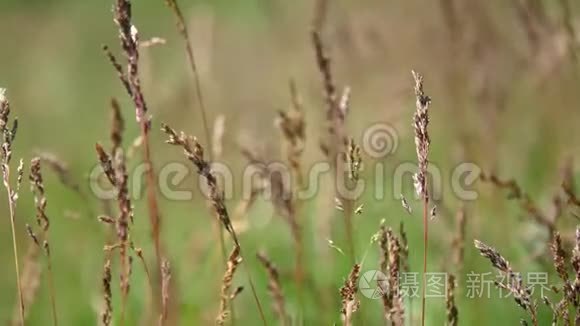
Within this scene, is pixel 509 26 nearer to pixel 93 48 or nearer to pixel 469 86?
pixel 469 86

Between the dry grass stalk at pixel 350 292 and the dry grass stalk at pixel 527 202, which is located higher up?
the dry grass stalk at pixel 527 202

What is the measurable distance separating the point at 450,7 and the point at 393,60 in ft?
4.14

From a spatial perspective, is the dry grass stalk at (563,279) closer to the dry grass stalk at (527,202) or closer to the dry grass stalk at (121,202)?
the dry grass stalk at (527,202)

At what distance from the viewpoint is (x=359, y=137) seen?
3.26 meters

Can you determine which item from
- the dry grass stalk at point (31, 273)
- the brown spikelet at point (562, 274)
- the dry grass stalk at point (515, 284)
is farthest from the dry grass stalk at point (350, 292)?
the dry grass stalk at point (31, 273)

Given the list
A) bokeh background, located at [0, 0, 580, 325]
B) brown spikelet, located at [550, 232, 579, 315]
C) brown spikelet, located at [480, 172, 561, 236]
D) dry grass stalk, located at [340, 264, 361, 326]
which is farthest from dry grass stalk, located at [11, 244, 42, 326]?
brown spikelet, located at [550, 232, 579, 315]

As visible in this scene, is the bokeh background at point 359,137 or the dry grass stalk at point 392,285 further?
the bokeh background at point 359,137

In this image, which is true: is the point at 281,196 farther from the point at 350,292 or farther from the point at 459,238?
the point at 350,292

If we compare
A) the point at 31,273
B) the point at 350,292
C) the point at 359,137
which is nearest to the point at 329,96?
the point at 350,292

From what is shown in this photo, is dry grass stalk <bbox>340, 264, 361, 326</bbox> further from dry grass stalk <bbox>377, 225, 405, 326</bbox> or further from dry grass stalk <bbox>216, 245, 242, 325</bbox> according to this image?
dry grass stalk <bbox>216, 245, 242, 325</bbox>

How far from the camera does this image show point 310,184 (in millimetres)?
2910

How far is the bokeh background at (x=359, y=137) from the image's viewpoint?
96.4 inches

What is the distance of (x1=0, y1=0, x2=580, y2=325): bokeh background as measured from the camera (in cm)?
245

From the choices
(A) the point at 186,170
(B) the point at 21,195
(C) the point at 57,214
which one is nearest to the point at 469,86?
(A) the point at 186,170
